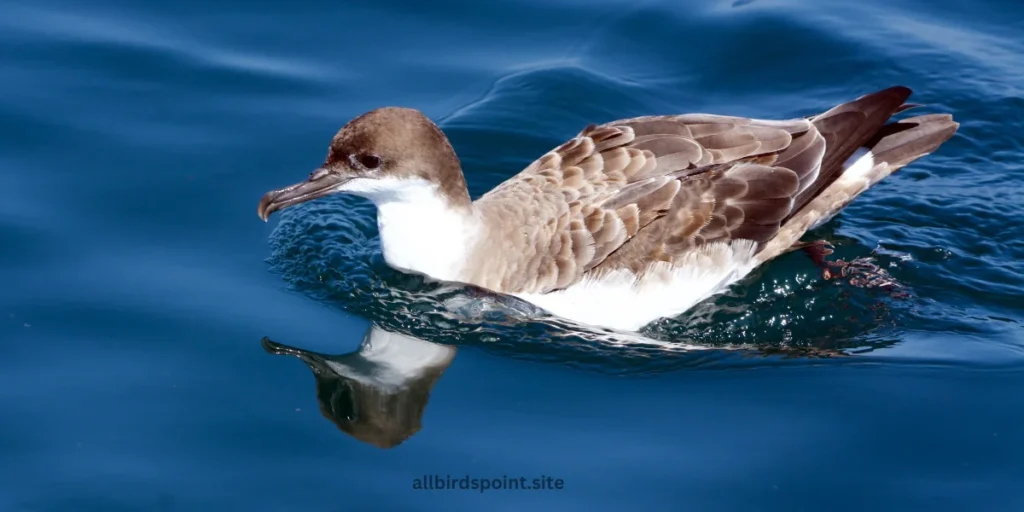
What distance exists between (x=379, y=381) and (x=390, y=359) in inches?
11.0

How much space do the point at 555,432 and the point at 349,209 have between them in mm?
3452

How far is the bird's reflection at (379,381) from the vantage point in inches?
280

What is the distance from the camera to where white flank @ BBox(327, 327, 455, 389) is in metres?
7.57

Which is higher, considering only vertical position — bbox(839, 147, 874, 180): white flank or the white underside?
bbox(839, 147, 874, 180): white flank

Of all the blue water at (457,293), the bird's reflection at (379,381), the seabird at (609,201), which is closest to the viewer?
the blue water at (457,293)

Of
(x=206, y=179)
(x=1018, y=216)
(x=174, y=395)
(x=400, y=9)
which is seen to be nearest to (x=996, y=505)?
(x=1018, y=216)

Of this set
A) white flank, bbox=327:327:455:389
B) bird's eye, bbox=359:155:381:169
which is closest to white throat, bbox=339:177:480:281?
bird's eye, bbox=359:155:381:169

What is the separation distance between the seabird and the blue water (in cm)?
29

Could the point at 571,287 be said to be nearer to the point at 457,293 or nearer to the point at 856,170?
the point at 457,293

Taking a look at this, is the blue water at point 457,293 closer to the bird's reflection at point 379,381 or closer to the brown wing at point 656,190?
the bird's reflection at point 379,381

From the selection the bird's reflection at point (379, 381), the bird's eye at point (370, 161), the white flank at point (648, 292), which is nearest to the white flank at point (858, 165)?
the white flank at point (648, 292)

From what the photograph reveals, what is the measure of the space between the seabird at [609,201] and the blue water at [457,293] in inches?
11.5

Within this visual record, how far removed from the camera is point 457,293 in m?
8.19

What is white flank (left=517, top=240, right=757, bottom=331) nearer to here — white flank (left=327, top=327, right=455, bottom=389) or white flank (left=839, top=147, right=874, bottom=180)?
white flank (left=327, top=327, right=455, bottom=389)
